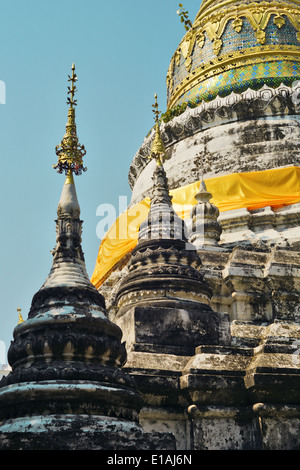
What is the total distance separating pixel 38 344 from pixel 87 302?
65 centimetres

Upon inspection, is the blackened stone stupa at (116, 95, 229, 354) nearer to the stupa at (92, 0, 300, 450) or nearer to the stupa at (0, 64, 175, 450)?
the stupa at (92, 0, 300, 450)

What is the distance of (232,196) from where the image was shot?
1418cm

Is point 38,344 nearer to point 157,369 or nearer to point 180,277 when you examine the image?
point 157,369

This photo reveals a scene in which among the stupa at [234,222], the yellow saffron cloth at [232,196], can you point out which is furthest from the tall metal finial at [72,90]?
the yellow saffron cloth at [232,196]

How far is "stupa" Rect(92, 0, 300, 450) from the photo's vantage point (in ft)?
23.5

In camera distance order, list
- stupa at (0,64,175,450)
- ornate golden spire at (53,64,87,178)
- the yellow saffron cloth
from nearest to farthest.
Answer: stupa at (0,64,175,450) < ornate golden spire at (53,64,87,178) < the yellow saffron cloth

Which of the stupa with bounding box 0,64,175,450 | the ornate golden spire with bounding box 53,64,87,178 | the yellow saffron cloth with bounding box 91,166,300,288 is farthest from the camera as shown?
the yellow saffron cloth with bounding box 91,166,300,288

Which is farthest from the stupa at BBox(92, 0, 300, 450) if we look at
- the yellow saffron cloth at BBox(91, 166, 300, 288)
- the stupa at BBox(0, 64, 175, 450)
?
the stupa at BBox(0, 64, 175, 450)

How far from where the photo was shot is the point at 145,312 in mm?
8023

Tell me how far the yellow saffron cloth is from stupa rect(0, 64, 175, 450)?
7615 mm

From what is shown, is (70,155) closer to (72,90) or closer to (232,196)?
(72,90)

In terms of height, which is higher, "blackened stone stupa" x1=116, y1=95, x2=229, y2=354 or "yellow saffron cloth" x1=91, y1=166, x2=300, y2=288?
"yellow saffron cloth" x1=91, y1=166, x2=300, y2=288

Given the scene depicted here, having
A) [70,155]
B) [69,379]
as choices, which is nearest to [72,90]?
[70,155]

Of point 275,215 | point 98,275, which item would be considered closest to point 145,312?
point 275,215
